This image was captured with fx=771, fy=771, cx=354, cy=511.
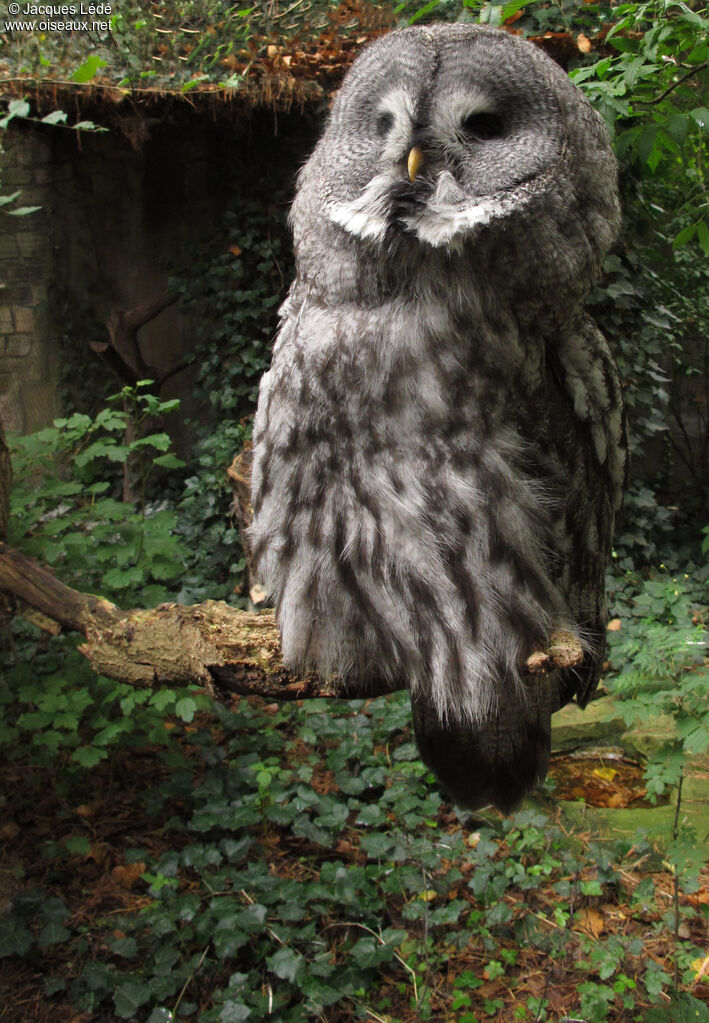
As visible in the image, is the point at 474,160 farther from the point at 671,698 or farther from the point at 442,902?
the point at 442,902

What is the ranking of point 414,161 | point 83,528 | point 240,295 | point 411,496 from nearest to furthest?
point 414,161 → point 411,496 → point 83,528 → point 240,295

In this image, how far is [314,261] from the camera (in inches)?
51.6

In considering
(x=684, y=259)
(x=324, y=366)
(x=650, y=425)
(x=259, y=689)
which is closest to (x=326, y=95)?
(x=684, y=259)

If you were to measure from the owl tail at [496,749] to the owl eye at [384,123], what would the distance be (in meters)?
1.01

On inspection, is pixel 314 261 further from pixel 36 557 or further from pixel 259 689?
pixel 36 557

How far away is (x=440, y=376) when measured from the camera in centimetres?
122

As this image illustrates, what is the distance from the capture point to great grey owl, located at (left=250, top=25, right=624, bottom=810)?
1.19 m

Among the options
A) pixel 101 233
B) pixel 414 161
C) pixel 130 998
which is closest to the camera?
pixel 414 161

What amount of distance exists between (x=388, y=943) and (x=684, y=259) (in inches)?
144

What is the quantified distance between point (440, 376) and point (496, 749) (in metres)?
0.76

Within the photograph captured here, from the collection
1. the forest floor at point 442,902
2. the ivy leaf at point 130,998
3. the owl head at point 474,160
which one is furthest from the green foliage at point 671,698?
the ivy leaf at point 130,998

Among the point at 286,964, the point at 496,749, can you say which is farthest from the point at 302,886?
the point at 496,749

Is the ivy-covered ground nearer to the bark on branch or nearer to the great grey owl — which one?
the bark on branch

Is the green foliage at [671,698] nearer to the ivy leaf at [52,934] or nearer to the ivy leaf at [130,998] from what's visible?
the ivy leaf at [130,998]
